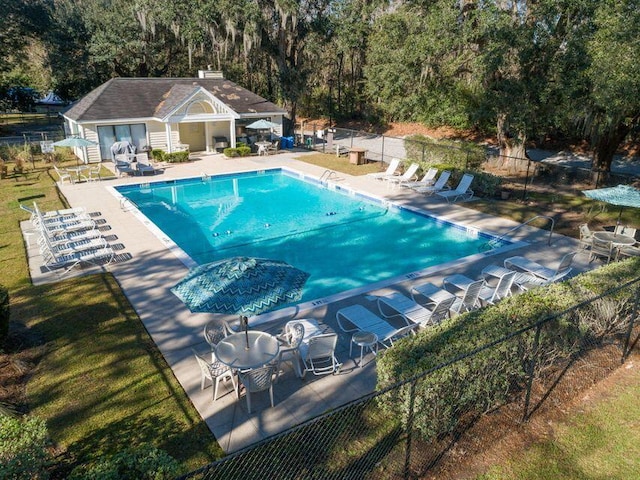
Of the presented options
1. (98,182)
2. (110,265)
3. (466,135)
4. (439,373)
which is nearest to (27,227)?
(110,265)

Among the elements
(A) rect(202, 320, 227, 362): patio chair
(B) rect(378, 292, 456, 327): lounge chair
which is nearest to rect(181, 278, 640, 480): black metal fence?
(B) rect(378, 292, 456, 327): lounge chair

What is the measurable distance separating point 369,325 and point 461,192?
1046 centimetres

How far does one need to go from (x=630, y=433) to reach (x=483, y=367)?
2096 millimetres

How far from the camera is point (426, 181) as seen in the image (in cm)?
1769

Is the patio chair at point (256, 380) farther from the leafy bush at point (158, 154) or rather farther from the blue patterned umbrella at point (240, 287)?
the leafy bush at point (158, 154)

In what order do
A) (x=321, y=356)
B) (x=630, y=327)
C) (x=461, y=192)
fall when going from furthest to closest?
(x=461, y=192) → (x=630, y=327) → (x=321, y=356)

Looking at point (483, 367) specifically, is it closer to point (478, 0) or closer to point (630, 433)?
point (630, 433)

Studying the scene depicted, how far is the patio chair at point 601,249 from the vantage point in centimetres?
1094

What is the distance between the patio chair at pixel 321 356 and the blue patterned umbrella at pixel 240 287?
2.78ft

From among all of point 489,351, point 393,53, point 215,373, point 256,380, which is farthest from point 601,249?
point 393,53

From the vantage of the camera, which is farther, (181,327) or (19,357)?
A: (181,327)

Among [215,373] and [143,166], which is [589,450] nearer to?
[215,373]

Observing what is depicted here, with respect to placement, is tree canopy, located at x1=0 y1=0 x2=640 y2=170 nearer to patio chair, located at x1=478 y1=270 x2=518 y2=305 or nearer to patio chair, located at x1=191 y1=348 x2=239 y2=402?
patio chair, located at x1=478 y1=270 x2=518 y2=305

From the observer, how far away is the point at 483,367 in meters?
5.34
